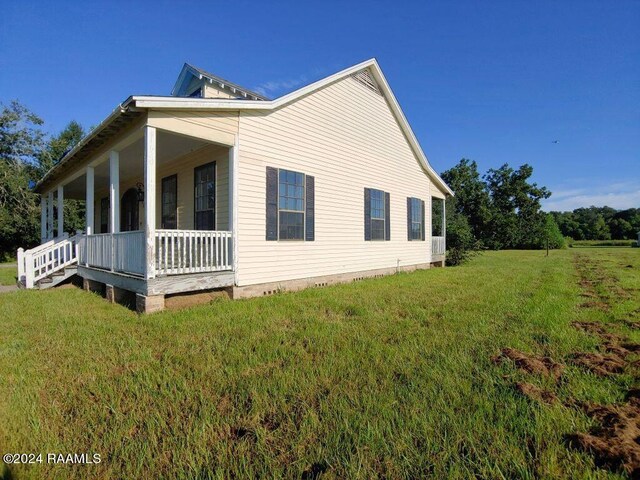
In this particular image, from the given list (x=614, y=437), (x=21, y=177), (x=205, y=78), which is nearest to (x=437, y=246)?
(x=205, y=78)

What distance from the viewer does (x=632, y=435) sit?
210 centimetres

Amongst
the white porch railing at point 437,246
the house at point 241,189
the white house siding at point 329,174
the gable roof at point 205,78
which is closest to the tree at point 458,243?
the white porch railing at point 437,246

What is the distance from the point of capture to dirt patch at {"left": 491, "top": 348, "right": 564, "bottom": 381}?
3.07 m

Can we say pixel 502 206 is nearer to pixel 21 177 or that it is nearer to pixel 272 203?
pixel 272 203

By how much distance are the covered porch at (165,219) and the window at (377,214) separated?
16.6ft

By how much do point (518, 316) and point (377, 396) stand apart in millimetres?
3738

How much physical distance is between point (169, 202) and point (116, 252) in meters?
2.56

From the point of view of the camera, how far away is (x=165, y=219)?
9.16 m

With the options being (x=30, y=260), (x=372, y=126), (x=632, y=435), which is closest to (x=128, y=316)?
(x=30, y=260)

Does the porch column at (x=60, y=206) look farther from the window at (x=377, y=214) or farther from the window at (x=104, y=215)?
the window at (x=377, y=214)

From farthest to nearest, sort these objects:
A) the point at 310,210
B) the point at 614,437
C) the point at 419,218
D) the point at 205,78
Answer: the point at 419,218 < the point at 205,78 < the point at 310,210 < the point at 614,437

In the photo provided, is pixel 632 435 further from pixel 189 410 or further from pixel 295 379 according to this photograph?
pixel 189 410

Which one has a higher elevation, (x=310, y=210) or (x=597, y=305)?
(x=310, y=210)

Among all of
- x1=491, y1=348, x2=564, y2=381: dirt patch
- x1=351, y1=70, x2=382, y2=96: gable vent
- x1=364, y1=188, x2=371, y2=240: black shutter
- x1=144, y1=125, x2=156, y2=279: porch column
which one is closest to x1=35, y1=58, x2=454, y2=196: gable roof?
x1=351, y1=70, x2=382, y2=96: gable vent
